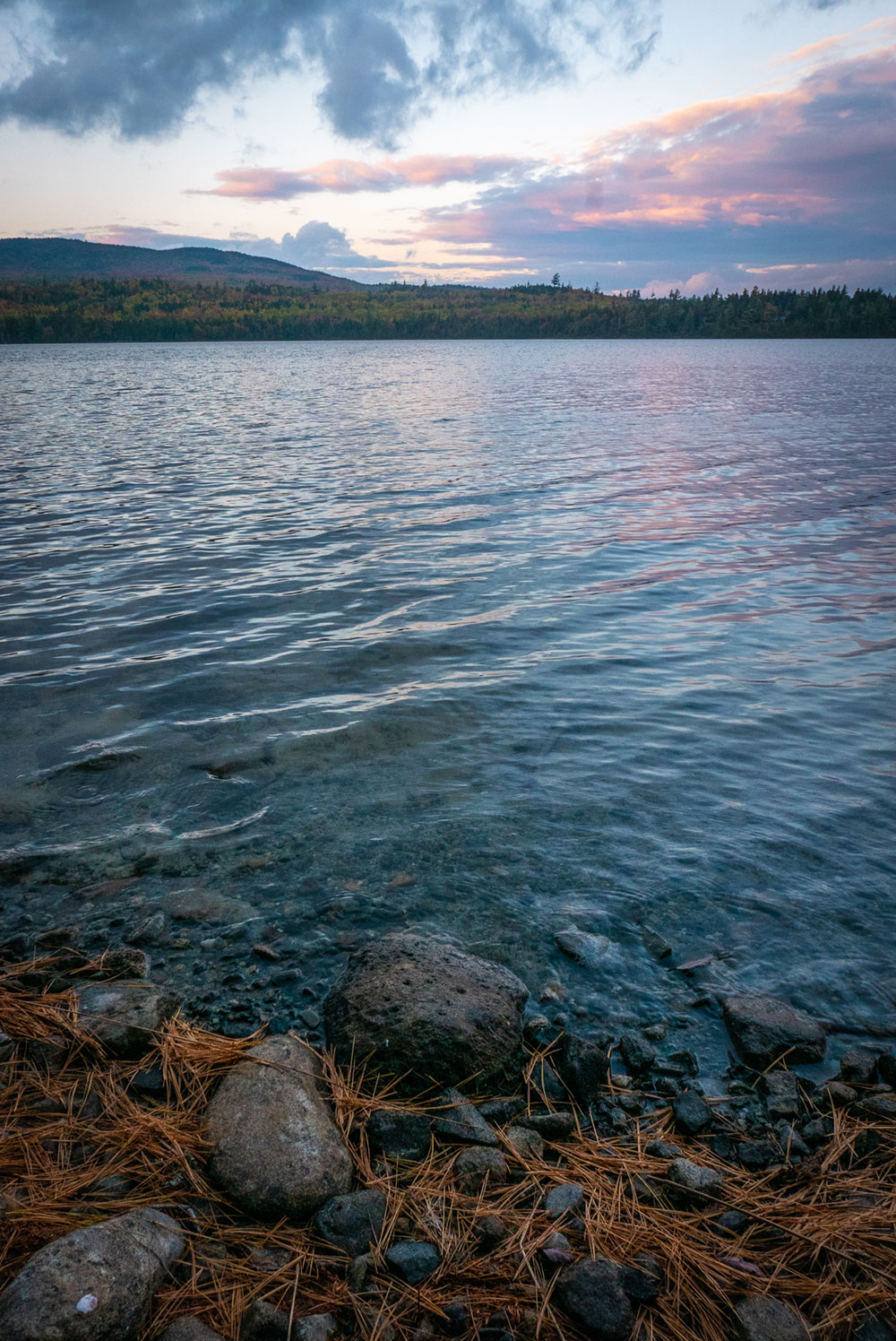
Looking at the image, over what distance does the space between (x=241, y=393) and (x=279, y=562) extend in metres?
42.6

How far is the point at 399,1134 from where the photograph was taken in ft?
10.9

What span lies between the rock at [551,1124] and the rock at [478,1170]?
10.2 inches

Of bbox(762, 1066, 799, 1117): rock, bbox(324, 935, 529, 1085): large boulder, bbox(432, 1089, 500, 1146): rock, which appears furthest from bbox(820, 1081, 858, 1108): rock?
bbox(432, 1089, 500, 1146): rock

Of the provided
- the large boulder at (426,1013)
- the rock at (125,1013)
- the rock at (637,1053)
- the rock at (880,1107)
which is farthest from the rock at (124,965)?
the rock at (880,1107)

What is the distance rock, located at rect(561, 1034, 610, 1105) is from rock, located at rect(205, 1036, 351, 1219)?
114cm

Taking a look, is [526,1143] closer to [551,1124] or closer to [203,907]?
[551,1124]

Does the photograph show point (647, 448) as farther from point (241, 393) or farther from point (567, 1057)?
point (241, 393)

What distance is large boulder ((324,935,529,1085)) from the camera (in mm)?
3648

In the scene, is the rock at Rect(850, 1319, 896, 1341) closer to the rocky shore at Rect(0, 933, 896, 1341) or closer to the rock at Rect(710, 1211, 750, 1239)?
the rocky shore at Rect(0, 933, 896, 1341)

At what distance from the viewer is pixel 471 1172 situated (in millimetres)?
3111

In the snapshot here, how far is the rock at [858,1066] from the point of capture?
366 cm

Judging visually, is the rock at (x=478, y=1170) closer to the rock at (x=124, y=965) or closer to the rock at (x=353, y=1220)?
the rock at (x=353, y=1220)

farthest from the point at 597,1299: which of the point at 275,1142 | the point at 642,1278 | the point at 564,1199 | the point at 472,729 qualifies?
the point at 472,729

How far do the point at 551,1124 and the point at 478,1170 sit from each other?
1.42 ft
